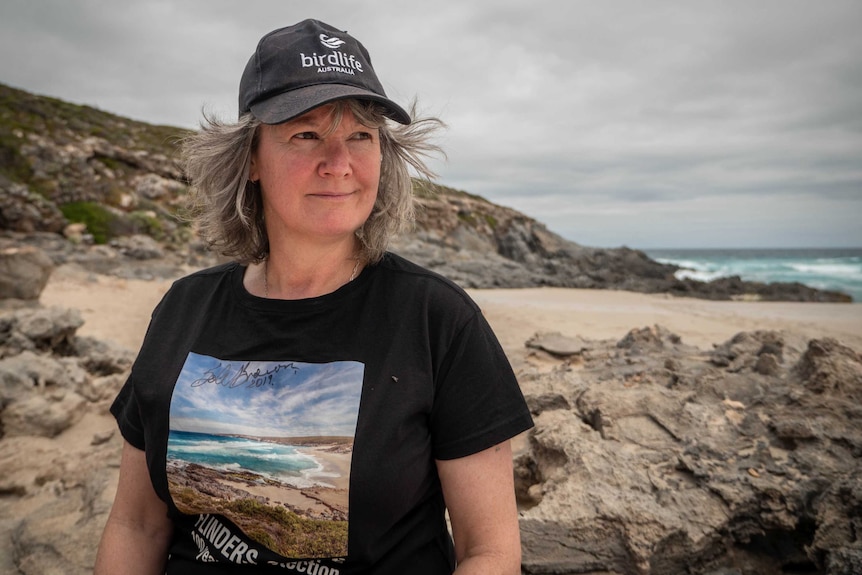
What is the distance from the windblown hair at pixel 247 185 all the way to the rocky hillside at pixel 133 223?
1034 centimetres

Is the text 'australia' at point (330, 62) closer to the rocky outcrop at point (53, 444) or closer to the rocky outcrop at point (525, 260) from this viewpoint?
the rocky outcrop at point (53, 444)

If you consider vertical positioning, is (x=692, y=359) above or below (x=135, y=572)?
above

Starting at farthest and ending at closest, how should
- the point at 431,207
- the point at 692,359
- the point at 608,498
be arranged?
the point at 431,207 → the point at 692,359 → the point at 608,498

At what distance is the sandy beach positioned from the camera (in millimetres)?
8508

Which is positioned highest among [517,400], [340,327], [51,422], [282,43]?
[282,43]

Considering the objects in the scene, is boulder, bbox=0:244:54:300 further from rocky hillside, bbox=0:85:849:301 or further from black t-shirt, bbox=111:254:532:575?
black t-shirt, bbox=111:254:532:575

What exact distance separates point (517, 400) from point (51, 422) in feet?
11.6

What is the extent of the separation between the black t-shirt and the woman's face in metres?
0.21

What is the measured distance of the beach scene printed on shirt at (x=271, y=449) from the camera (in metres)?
1.45

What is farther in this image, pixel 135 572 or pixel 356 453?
pixel 135 572

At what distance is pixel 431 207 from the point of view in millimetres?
28297

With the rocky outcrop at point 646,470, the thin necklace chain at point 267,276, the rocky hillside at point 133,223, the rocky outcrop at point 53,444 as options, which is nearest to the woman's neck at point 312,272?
the thin necklace chain at point 267,276

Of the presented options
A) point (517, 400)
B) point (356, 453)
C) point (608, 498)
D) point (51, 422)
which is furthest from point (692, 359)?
point (51, 422)

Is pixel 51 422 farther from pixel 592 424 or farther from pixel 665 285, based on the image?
pixel 665 285
